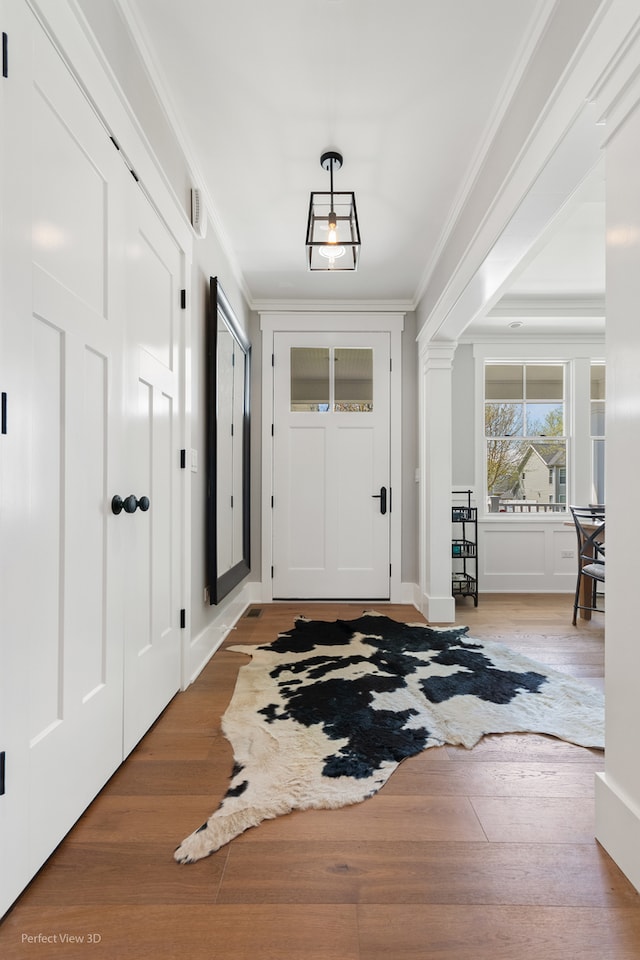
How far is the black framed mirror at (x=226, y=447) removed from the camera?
9.24 ft

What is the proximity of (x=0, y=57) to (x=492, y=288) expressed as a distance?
2466mm

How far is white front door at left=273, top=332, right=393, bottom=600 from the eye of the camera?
14.3ft

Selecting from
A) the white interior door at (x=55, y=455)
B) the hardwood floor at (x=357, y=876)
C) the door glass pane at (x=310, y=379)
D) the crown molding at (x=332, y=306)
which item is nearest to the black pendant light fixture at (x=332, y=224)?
the white interior door at (x=55, y=455)

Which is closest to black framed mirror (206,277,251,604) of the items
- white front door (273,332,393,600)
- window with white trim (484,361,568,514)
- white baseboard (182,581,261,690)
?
white baseboard (182,581,261,690)

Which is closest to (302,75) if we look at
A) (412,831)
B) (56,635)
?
(56,635)

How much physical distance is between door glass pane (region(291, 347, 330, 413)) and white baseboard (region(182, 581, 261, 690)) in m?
1.62

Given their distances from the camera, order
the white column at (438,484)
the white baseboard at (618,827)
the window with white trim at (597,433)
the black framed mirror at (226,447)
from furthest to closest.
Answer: the window with white trim at (597,433) < the white column at (438,484) < the black framed mirror at (226,447) < the white baseboard at (618,827)

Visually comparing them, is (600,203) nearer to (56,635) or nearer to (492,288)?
(492,288)

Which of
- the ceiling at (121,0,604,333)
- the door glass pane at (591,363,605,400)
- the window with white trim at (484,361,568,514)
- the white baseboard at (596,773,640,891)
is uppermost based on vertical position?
the ceiling at (121,0,604,333)

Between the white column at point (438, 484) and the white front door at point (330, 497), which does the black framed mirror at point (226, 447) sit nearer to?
the white front door at point (330, 497)

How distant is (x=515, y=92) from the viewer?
1958 millimetres

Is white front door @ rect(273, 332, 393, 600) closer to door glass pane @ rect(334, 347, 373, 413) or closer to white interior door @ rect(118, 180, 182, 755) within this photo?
door glass pane @ rect(334, 347, 373, 413)

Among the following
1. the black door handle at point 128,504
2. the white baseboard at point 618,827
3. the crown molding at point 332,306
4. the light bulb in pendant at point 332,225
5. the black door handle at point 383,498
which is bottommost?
the white baseboard at point 618,827

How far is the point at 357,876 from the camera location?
1217mm
